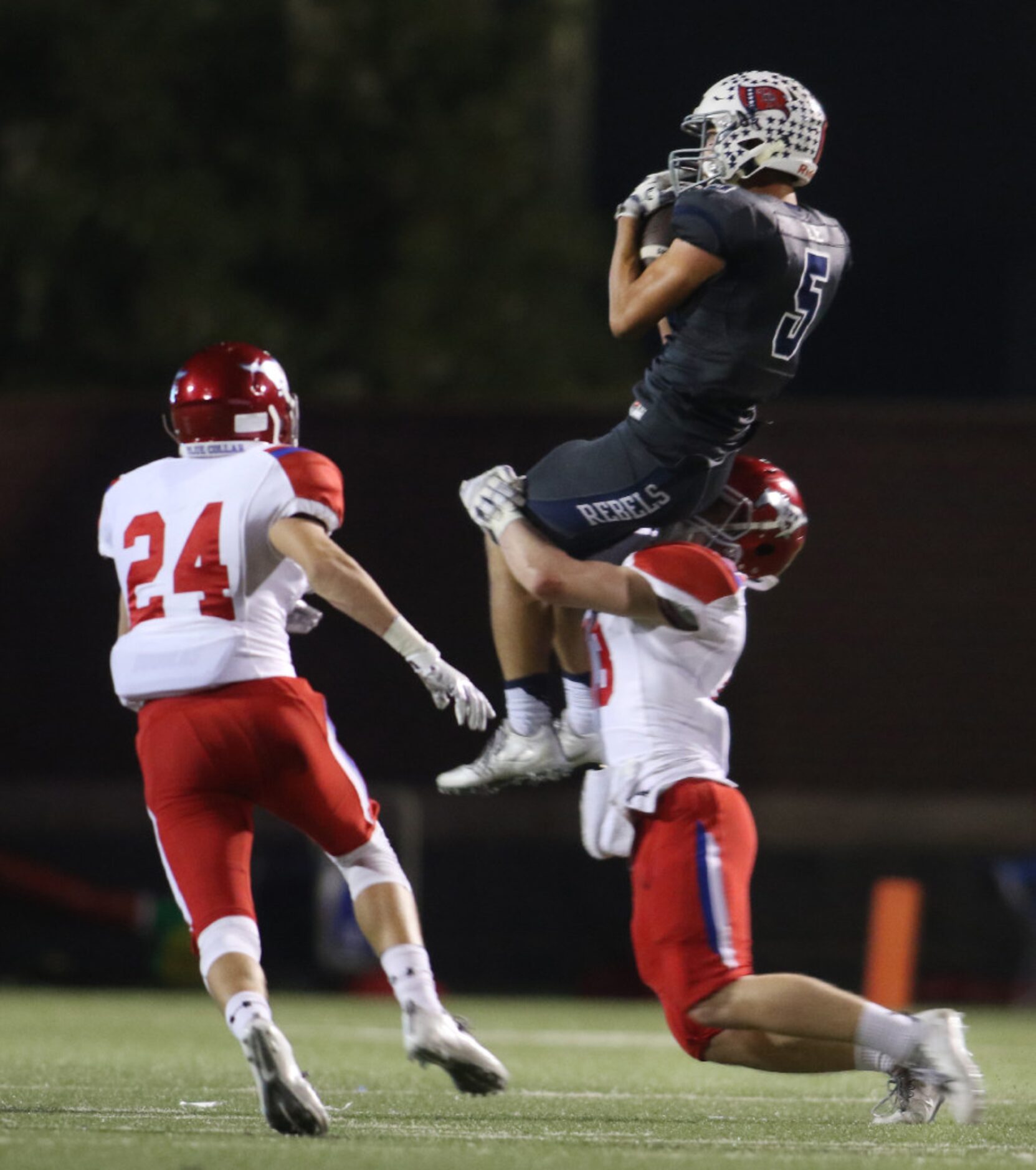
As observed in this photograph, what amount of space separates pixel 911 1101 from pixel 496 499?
6.09ft

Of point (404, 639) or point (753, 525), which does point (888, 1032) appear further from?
point (404, 639)

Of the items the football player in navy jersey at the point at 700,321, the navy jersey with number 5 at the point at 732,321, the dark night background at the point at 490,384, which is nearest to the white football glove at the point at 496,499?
the football player in navy jersey at the point at 700,321

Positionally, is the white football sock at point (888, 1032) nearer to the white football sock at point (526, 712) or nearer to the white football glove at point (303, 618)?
the white football sock at point (526, 712)

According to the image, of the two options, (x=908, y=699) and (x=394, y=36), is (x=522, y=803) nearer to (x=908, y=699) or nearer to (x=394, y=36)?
(x=908, y=699)

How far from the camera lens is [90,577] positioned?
1326 cm

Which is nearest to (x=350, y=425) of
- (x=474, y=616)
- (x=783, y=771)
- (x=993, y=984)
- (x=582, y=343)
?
(x=474, y=616)

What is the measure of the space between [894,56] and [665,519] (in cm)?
1874

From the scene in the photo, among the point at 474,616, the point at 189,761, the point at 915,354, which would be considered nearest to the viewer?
the point at 189,761

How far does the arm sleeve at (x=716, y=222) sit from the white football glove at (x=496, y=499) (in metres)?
0.78

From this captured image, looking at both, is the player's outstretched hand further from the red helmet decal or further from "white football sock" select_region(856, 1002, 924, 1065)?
the red helmet decal

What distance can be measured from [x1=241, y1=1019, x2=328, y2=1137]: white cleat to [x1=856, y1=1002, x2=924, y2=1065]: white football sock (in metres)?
1.26

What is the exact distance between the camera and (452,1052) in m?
5.16

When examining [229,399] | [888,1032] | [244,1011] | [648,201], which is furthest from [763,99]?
[244,1011]

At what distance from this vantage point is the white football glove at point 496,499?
563cm
